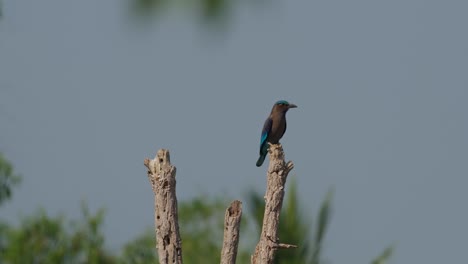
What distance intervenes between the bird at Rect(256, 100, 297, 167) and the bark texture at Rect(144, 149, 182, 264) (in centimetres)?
706

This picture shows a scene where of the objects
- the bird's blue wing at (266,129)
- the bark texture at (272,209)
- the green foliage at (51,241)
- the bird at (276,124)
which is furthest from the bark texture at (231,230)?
the green foliage at (51,241)

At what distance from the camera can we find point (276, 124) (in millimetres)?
17609

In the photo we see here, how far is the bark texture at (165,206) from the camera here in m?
10.4

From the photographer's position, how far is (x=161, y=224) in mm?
10477

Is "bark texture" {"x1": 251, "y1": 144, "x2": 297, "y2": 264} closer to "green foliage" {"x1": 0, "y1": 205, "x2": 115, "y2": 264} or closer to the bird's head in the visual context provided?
the bird's head

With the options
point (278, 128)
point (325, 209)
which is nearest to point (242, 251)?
point (278, 128)

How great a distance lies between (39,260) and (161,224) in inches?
791

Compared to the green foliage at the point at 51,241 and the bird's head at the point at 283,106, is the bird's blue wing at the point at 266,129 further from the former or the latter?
the green foliage at the point at 51,241

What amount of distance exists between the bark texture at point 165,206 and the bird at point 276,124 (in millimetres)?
7061

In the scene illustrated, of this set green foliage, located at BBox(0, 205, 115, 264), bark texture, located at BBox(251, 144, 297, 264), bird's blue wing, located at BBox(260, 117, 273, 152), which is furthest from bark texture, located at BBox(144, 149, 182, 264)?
green foliage, located at BBox(0, 205, 115, 264)

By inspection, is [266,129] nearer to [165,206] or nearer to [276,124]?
[276,124]

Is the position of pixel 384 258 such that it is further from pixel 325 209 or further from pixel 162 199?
pixel 162 199

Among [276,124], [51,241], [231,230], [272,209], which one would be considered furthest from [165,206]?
[51,241]

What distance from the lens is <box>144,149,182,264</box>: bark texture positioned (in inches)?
408
